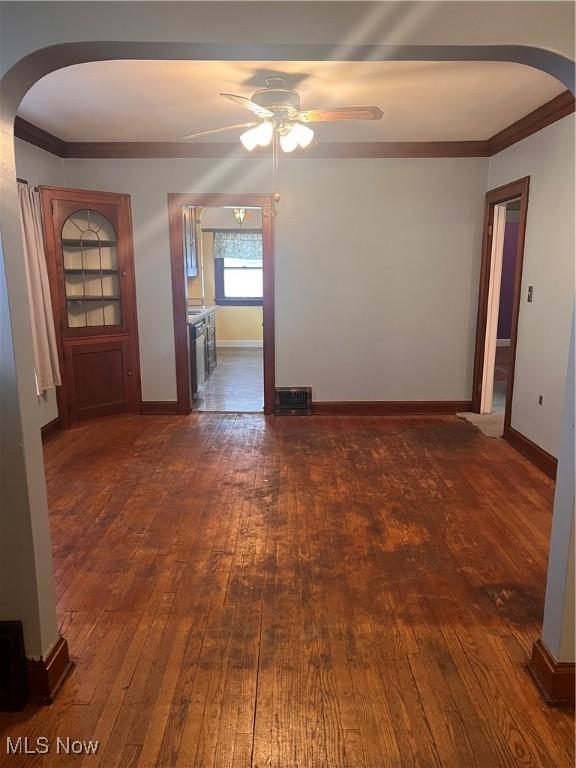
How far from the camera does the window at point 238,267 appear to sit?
9414mm

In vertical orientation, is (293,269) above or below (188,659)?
above

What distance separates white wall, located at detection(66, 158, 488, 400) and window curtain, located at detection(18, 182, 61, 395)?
96 centimetres

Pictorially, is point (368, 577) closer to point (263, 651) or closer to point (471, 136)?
point (263, 651)

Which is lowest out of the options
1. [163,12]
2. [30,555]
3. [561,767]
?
[561,767]

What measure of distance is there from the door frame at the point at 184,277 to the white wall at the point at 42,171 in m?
1.03

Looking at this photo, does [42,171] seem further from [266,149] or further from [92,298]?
[266,149]

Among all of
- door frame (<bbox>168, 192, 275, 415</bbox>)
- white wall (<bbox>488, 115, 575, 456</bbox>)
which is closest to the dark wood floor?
white wall (<bbox>488, 115, 575, 456</bbox>)

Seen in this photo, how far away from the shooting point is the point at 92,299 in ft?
16.5

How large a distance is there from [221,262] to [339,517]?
7.12 metres

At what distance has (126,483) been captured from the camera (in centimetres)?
373

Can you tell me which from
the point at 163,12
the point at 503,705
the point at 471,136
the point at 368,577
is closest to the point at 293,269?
the point at 471,136

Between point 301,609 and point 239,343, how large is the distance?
7.69 meters

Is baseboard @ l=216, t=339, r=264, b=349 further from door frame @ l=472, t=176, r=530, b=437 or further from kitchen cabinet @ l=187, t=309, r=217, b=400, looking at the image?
door frame @ l=472, t=176, r=530, b=437

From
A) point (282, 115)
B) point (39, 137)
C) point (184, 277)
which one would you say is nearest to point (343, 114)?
point (282, 115)
